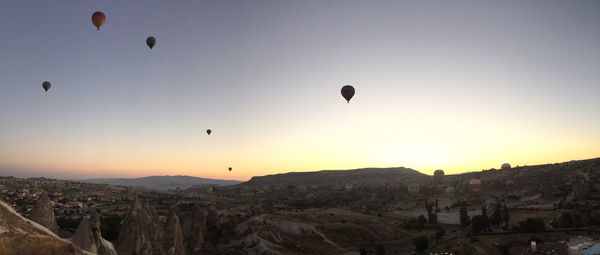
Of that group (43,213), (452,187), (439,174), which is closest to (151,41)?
(43,213)

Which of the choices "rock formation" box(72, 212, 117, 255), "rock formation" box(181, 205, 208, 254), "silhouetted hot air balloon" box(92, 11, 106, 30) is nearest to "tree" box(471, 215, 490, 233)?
"rock formation" box(181, 205, 208, 254)

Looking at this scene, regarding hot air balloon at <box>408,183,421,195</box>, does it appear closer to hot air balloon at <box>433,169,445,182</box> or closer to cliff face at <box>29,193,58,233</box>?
hot air balloon at <box>433,169,445,182</box>

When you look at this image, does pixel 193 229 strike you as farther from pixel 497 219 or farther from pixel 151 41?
pixel 497 219

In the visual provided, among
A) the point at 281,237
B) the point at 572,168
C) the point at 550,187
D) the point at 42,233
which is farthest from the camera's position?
the point at 572,168

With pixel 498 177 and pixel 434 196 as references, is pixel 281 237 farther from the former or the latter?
pixel 498 177

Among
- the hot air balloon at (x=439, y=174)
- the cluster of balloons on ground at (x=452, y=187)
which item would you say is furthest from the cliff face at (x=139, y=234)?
the hot air balloon at (x=439, y=174)

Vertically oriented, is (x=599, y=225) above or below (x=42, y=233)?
below

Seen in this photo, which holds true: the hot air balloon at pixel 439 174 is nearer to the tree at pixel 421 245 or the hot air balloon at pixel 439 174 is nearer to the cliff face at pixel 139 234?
the tree at pixel 421 245

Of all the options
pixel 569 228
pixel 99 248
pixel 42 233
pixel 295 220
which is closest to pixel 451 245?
pixel 569 228
